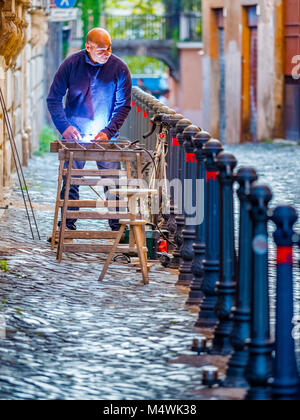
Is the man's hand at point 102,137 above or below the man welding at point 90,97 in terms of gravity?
below

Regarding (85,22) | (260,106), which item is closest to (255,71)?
(260,106)

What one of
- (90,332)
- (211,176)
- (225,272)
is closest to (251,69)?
(211,176)

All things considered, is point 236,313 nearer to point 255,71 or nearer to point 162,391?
point 162,391

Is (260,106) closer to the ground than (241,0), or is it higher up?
closer to the ground

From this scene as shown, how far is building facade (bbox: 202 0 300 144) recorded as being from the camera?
94.4 feet

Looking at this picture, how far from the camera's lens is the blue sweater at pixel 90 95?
10.6 m

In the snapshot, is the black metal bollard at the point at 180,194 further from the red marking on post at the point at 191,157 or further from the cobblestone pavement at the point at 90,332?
the red marking on post at the point at 191,157

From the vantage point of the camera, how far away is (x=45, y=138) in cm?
2550

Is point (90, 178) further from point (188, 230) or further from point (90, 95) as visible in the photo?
point (188, 230)

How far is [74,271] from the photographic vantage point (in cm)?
927

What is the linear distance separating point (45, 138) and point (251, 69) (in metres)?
7.29

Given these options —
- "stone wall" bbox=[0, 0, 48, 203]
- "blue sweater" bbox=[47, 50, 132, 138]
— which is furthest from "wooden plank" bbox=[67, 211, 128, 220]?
"stone wall" bbox=[0, 0, 48, 203]

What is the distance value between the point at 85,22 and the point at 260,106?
40.0 feet

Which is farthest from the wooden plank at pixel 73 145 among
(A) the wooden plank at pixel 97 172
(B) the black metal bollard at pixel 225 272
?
(B) the black metal bollard at pixel 225 272
